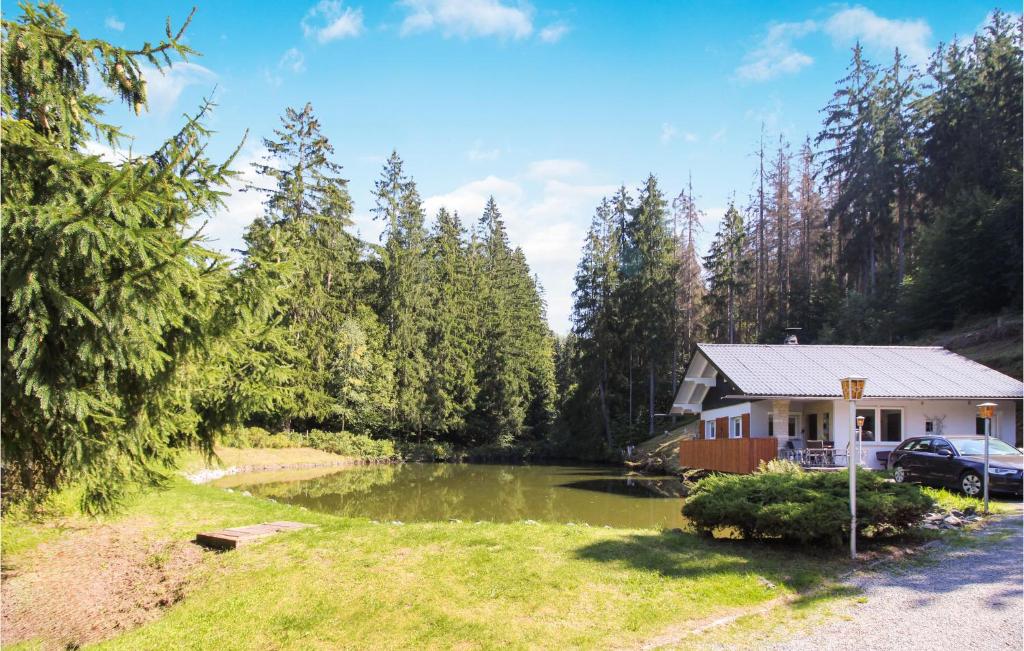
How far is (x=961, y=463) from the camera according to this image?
13797 millimetres

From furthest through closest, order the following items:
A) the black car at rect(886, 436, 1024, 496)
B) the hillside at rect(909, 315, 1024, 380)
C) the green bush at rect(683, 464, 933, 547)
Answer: the hillside at rect(909, 315, 1024, 380), the black car at rect(886, 436, 1024, 496), the green bush at rect(683, 464, 933, 547)

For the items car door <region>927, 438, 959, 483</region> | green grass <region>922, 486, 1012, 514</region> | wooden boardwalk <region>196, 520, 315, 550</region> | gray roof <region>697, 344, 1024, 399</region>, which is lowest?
wooden boardwalk <region>196, 520, 315, 550</region>

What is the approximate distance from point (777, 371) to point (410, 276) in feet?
91.5

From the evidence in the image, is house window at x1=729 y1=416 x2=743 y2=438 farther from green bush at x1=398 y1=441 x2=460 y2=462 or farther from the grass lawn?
green bush at x1=398 y1=441 x2=460 y2=462

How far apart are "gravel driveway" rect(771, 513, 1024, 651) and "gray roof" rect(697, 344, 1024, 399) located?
12.9 metres

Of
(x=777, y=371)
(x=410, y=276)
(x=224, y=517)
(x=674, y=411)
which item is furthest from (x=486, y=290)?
(x=224, y=517)

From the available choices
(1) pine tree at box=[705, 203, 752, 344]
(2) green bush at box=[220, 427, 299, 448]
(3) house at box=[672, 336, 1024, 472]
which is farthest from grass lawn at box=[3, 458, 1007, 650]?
(1) pine tree at box=[705, 203, 752, 344]

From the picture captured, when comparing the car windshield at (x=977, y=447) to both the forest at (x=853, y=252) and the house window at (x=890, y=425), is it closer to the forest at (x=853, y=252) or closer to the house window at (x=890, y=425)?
the house window at (x=890, y=425)

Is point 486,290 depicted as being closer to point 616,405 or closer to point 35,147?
point 616,405

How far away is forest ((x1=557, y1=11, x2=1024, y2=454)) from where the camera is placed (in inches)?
Result: 1395

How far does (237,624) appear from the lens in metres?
6.40

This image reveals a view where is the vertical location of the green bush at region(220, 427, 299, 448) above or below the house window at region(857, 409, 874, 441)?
below

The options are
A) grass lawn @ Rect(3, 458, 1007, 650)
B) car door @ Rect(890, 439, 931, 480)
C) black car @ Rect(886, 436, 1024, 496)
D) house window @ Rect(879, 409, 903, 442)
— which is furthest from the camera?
house window @ Rect(879, 409, 903, 442)

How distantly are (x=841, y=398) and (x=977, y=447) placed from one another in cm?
642
